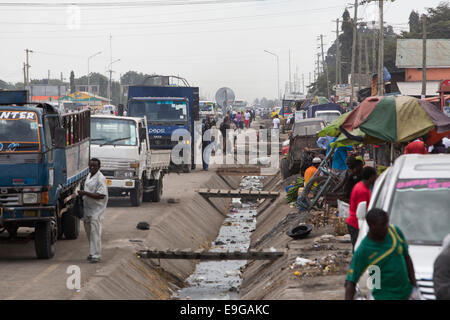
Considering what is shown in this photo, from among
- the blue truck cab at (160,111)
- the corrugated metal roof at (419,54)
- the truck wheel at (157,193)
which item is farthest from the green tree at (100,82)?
the truck wheel at (157,193)

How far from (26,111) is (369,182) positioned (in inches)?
243

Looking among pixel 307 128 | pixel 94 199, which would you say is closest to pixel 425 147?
pixel 94 199

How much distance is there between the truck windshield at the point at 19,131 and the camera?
40.8ft

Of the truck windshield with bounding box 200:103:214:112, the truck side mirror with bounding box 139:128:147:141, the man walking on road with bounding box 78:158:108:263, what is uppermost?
the truck windshield with bounding box 200:103:214:112

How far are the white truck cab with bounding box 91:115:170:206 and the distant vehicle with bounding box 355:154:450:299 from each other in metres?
12.8

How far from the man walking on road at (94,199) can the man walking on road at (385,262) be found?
268 inches

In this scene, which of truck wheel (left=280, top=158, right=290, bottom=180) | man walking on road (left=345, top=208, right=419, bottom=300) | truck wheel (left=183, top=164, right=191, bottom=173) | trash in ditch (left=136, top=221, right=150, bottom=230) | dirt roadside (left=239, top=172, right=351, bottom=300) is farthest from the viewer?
truck wheel (left=183, top=164, right=191, bottom=173)

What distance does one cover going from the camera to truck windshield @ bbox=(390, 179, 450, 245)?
7188 mm

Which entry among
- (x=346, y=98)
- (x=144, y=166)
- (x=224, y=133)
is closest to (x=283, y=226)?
(x=144, y=166)

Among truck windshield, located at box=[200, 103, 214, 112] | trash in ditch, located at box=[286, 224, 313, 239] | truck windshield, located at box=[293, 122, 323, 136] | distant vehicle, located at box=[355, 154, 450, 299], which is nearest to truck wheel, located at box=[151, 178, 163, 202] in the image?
truck windshield, located at box=[293, 122, 323, 136]

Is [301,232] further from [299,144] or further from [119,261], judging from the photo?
[299,144]

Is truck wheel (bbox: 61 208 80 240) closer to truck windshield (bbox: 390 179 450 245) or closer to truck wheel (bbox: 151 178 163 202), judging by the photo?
truck wheel (bbox: 151 178 163 202)

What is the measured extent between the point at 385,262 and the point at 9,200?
7.52m

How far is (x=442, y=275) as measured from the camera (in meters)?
5.99
